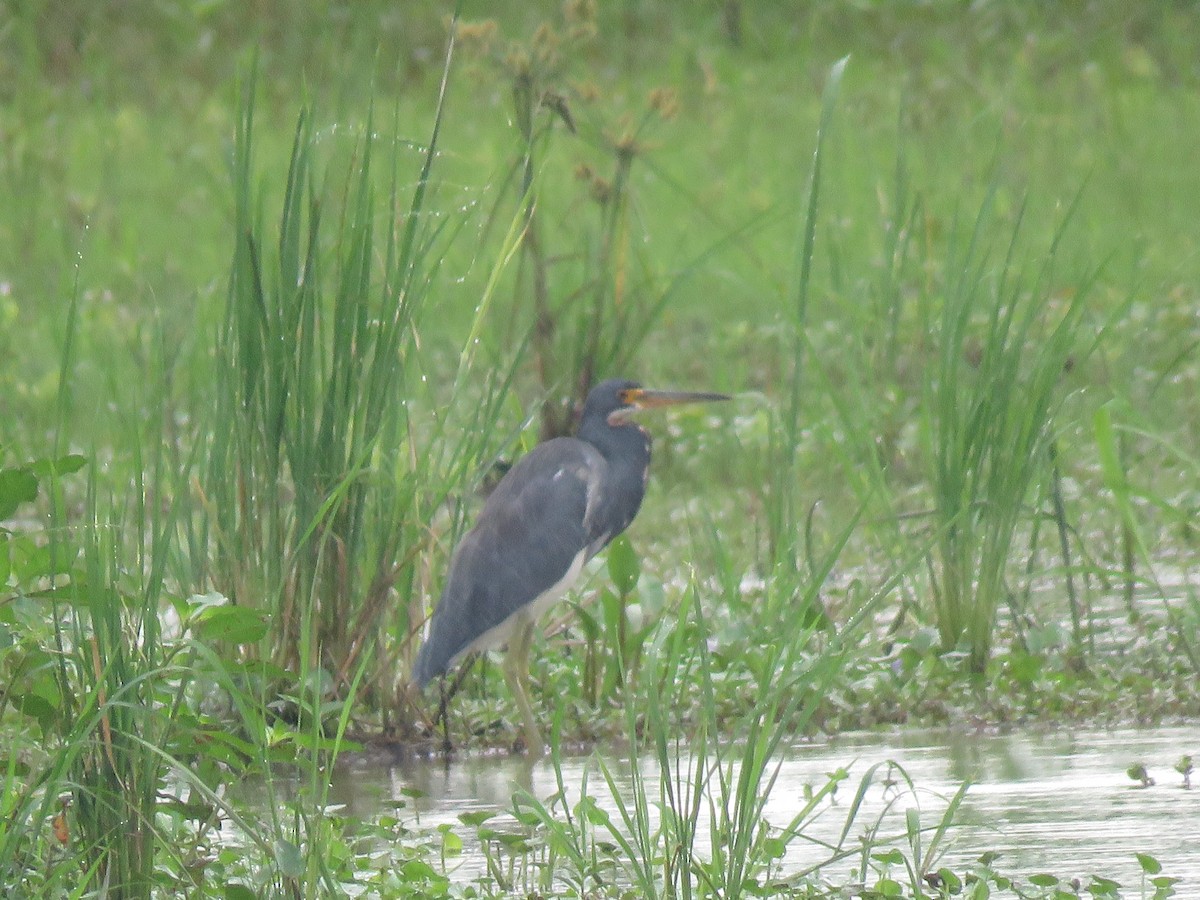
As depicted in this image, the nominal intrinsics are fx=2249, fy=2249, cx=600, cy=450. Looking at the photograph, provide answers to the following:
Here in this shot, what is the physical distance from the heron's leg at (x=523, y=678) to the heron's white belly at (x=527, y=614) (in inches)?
0.8

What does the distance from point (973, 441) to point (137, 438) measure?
224 centimetres

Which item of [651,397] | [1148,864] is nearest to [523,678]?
[651,397]

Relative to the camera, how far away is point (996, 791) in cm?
391

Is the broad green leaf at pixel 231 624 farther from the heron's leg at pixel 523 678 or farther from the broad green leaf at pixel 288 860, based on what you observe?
the heron's leg at pixel 523 678

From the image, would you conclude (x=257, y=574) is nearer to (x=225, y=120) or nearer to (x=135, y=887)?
(x=135, y=887)

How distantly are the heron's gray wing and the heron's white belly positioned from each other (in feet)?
0.05

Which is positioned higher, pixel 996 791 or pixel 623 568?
pixel 623 568

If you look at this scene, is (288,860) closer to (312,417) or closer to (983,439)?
(312,417)

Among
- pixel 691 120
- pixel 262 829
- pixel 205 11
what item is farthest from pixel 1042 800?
pixel 205 11

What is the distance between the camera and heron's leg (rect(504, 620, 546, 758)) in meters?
4.75

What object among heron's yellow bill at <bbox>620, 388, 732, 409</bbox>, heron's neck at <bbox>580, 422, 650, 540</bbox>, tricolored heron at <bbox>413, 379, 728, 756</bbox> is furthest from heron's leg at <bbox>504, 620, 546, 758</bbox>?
heron's yellow bill at <bbox>620, 388, 732, 409</bbox>

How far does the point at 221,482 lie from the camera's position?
14.6 feet

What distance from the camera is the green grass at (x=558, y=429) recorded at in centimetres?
308

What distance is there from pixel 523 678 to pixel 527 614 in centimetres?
17
